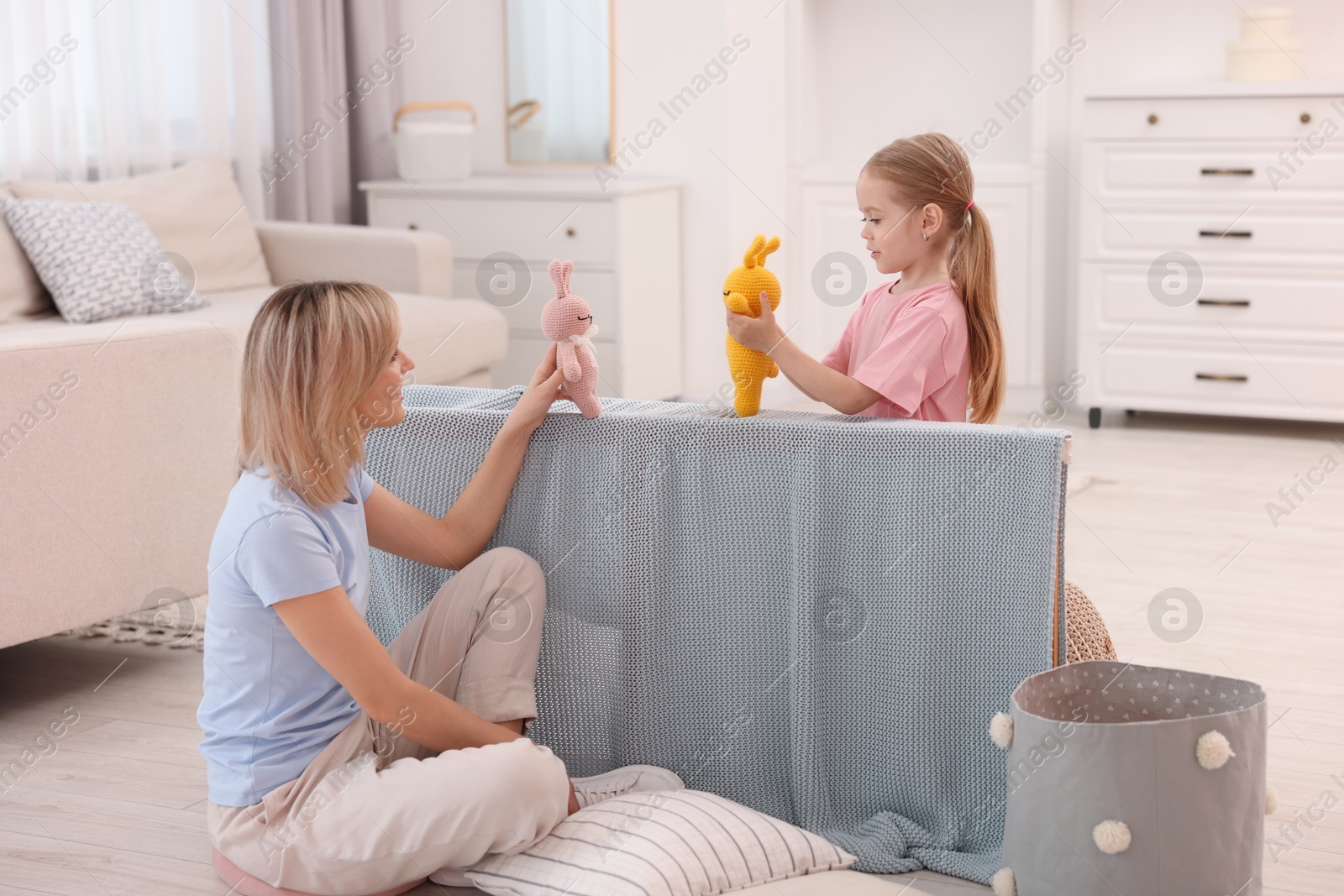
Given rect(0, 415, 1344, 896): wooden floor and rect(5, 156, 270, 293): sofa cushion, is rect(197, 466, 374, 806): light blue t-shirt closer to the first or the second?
rect(0, 415, 1344, 896): wooden floor

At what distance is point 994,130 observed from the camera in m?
4.28

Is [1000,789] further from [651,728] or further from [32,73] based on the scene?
[32,73]

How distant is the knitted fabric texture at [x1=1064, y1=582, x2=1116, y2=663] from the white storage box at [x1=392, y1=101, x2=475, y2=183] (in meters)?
2.90

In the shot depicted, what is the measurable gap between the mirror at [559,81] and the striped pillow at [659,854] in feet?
9.90

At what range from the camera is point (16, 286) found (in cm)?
288

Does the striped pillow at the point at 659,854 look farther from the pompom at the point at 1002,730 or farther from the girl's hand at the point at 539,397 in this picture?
the girl's hand at the point at 539,397

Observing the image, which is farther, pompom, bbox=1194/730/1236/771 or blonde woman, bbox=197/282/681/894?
blonde woman, bbox=197/282/681/894

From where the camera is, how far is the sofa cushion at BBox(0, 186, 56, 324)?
9.34 feet

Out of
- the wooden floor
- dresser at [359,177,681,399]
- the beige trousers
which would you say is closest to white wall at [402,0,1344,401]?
dresser at [359,177,681,399]

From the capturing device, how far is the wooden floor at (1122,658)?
1.61 meters

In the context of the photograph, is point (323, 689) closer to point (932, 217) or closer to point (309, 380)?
point (309, 380)

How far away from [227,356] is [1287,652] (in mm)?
1854

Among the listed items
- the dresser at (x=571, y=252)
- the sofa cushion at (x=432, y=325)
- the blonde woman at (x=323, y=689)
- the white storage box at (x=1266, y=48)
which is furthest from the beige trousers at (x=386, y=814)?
the white storage box at (x=1266, y=48)

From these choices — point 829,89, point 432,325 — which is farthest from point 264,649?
point 829,89
